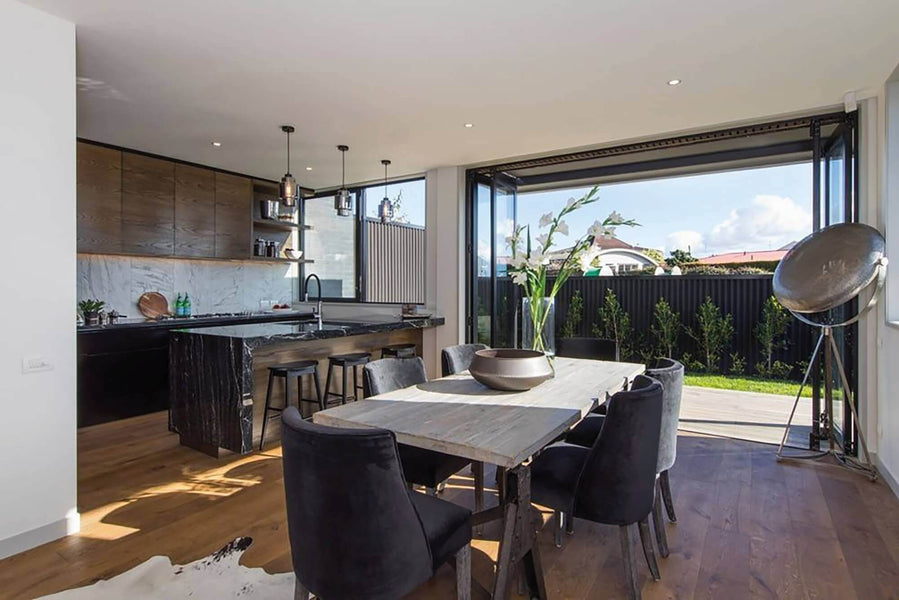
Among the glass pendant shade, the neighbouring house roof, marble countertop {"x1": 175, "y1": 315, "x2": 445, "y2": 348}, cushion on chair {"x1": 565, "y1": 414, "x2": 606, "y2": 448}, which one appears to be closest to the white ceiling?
the glass pendant shade

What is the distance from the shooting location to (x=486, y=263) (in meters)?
5.50

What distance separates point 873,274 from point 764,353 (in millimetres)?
3769

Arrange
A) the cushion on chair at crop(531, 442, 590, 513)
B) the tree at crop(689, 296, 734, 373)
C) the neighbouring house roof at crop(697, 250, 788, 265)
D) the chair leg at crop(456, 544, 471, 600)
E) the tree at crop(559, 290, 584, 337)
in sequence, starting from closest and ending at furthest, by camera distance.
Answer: the chair leg at crop(456, 544, 471, 600) < the cushion on chair at crop(531, 442, 590, 513) < the tree at crop(689, 296, 734, 373) < the neighbouring house roof at crop(697, 250, 788, 265) < the tree at crop(559, 290, 584, 337)

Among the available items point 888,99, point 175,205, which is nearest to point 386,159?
point 175,205

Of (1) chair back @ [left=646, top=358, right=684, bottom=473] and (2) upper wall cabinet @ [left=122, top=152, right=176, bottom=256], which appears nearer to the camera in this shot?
(1) chair back @ [left=646, top=358, right=684, bottom=473]

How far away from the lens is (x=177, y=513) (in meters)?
2.76

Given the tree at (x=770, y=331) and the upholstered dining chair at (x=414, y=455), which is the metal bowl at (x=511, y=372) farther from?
the tree at (x=770, y=331)

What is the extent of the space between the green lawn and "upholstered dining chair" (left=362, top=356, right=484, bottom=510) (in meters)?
4.65

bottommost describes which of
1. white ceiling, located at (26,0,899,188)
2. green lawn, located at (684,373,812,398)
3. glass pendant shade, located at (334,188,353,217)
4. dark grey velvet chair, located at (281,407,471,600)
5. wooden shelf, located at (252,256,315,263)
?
green lawn, located at (684,373,812,398)

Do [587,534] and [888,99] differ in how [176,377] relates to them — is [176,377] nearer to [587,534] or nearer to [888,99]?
[587,534]

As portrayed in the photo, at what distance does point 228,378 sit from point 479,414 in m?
2.31

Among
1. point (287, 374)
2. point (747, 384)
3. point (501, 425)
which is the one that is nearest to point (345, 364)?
point (287, 374)

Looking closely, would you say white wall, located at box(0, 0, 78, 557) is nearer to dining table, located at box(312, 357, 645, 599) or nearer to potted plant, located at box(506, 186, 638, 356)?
dining table, located at box(312, 357, 645, 599)

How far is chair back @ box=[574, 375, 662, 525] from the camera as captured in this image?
186 cm
